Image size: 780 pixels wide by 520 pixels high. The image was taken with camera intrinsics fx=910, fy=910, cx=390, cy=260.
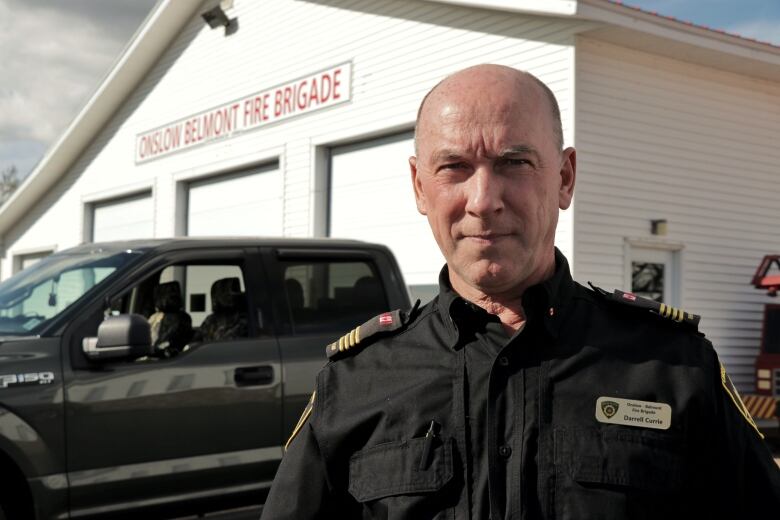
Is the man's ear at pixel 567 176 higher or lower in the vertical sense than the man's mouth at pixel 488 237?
higher

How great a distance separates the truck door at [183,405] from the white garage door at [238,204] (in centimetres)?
920

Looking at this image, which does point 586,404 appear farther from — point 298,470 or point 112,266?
point 112,266

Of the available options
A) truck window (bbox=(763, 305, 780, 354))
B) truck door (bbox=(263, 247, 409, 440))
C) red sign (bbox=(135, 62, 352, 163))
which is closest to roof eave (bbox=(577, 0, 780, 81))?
truck window (bbox=(763, 305, 780, 354))

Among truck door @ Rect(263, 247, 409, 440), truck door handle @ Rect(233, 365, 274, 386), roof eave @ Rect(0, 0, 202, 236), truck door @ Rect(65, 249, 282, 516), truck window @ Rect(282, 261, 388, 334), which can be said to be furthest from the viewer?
roof eave @ Rect(0, 0, 202, 236)

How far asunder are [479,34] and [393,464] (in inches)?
424

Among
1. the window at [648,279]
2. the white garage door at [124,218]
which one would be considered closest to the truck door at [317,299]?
the window at [648,279]

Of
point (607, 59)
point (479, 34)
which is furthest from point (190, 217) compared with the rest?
point (607, 59)

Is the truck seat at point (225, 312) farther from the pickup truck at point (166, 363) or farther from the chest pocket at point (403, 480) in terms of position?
the chest pocket at point (403, 480)

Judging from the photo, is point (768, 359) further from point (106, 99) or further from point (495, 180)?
point (106, 99)

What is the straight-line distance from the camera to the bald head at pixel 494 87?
157 cm

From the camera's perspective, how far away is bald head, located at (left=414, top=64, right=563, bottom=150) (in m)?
1.57

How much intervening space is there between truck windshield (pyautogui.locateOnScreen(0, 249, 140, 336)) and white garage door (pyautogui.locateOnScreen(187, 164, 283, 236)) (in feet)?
30.0

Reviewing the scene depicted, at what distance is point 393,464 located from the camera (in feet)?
5.18

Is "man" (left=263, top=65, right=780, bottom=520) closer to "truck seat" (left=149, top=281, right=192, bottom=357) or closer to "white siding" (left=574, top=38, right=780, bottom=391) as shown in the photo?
"truck seat" (left=149, top=281, right=192, bottom=357)
